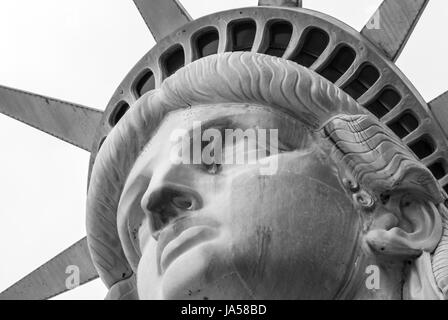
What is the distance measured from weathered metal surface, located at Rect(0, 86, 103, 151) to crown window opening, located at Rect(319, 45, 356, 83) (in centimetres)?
236

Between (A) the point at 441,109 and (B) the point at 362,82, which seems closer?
(A) the point at 441,109

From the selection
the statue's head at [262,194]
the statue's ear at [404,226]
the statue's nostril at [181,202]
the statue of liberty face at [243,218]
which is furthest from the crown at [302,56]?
the statue's nostril at [181,202]

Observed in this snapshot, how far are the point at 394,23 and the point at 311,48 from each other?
0.74 metres

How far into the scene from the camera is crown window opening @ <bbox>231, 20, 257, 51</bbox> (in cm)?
1380

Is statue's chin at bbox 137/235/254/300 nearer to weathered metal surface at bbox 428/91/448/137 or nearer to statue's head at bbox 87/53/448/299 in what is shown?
statue's head at bbox 87/53/448/299

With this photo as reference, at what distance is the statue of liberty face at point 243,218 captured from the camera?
1102cm

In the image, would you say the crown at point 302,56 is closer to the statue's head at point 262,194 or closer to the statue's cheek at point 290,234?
the statue's head at point 262,194

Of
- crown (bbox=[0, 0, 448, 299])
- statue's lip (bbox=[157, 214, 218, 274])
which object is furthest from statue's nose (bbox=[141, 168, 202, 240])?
crown (bbox=[0, 0, 448, 299])

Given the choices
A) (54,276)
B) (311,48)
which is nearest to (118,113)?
(54,276)

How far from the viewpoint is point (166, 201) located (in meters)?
11.6

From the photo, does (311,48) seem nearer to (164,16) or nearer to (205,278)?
(164,16)

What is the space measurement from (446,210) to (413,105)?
1505 millimetres

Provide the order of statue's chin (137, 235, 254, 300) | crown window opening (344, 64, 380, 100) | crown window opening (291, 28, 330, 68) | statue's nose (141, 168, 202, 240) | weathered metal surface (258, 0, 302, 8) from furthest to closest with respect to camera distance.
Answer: weathered metal surface (258, 0, 302, 8), crown window opening (291, 28, 330, 68), crown window opening (344, 64, 380, 100), statue's nose (141, 168, 202, 240), statue's chin (137, 235, 254, 300)
